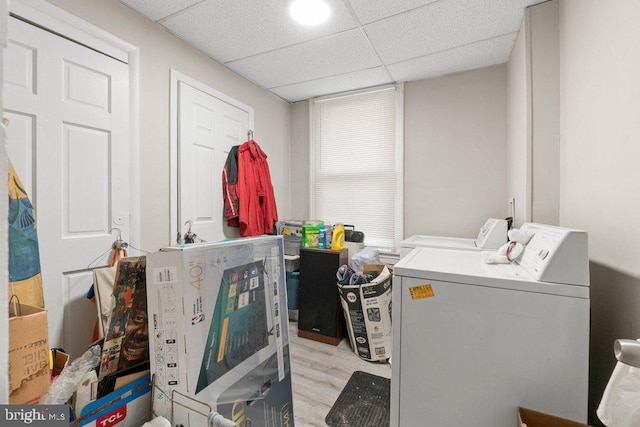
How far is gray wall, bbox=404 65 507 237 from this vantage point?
2.55 metres

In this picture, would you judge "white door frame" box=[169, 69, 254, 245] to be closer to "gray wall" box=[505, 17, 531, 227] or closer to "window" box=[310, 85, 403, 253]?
"window" box=[310, 85, 403, 253]

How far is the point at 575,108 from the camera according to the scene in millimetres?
1422

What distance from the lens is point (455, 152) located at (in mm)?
2711

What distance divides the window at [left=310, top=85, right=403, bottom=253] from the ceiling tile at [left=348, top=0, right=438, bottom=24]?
3.70 ft

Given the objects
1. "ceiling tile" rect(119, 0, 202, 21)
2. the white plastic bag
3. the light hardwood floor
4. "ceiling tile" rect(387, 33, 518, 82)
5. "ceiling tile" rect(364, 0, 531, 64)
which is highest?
"ceiling tile" rect(387, 33, 518, 82)

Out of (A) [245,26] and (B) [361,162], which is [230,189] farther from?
(B) [361,162]

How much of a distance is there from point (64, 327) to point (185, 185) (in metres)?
1.13

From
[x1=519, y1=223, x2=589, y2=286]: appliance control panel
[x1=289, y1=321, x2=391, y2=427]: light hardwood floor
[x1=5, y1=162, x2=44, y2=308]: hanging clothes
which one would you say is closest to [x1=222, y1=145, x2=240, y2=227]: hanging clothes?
[x1=289, y1=321, x2=391, y2=427]: light hardwood floor

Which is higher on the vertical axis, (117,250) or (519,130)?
(519,130)

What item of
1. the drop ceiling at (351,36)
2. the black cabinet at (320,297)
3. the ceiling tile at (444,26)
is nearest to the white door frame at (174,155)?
the drop ceiling at (351,36)

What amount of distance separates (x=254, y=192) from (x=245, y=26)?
1348 mm

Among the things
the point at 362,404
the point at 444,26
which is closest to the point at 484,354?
the point at 362,404

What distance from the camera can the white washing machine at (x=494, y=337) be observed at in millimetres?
934

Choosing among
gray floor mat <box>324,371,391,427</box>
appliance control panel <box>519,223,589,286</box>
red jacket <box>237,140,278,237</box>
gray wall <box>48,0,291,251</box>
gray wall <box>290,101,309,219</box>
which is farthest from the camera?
gray wall <box>290,101,309,219</box>
